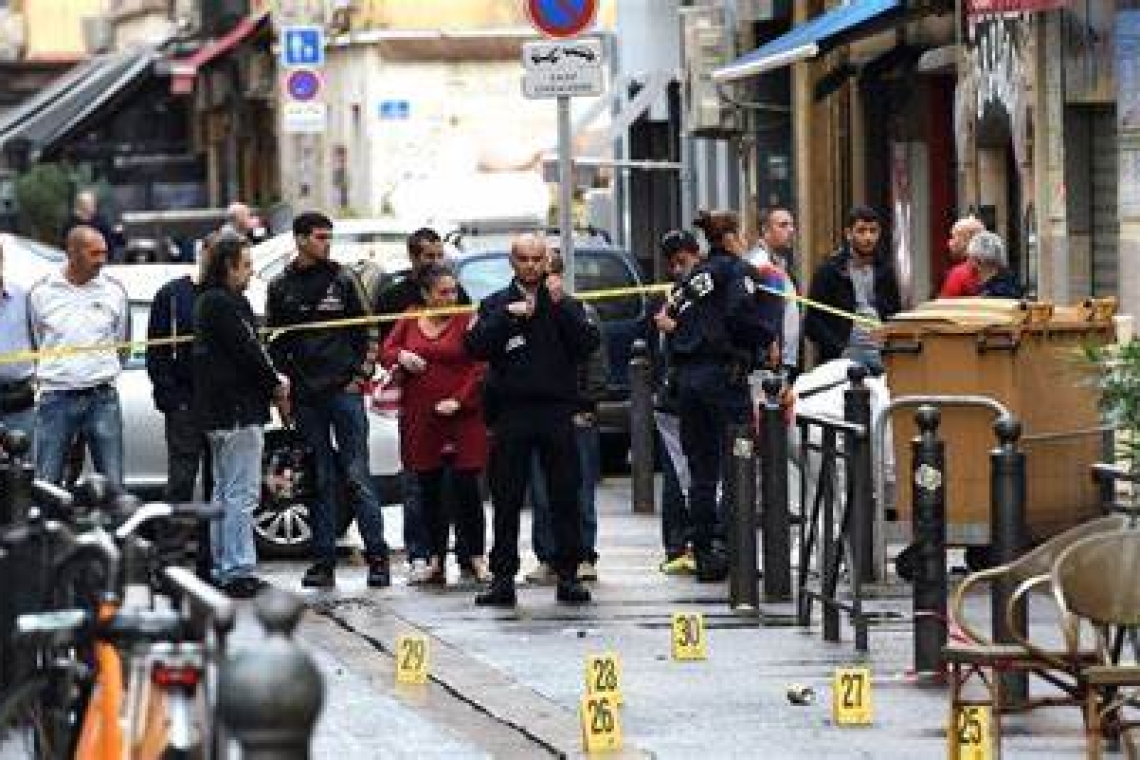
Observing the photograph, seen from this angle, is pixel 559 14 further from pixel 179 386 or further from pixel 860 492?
pixel 860 492

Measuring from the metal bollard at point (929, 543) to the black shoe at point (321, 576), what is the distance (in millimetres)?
5224

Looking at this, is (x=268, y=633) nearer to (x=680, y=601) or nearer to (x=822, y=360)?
(x=680, y=601)

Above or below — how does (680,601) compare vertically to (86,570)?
below

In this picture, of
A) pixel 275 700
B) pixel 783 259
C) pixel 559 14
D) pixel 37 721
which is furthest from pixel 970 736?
pixel 783 259

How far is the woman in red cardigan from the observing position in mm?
19531

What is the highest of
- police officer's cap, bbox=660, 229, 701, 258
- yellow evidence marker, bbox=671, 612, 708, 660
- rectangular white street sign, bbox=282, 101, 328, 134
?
rectangular white street sign, bbox=282, 101, 328, 134

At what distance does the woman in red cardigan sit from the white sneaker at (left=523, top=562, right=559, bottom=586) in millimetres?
228

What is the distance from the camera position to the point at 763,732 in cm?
1375

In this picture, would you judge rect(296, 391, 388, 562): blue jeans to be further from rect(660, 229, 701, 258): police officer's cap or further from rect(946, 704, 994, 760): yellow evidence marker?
rect(946, 704, 994, 760): yellow evidence marker

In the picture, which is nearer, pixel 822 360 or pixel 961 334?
pixel 961 334

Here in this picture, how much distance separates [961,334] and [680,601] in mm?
1815

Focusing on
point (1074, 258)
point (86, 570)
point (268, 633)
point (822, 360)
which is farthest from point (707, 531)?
point (268, 633)

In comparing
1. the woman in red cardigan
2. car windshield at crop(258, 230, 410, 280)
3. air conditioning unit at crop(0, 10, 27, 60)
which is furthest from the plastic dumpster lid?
air conditioning unit at crop(0, 10, 27, 60)

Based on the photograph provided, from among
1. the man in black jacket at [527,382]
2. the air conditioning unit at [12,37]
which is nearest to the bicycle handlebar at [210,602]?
the man in black jacket at [527,382]
